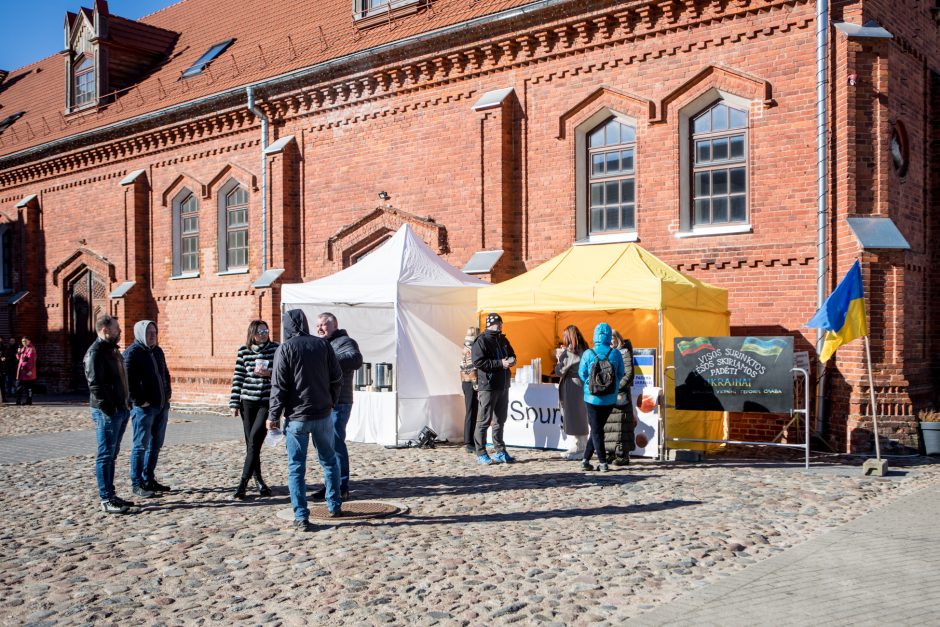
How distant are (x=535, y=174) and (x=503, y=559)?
9707 millimetres

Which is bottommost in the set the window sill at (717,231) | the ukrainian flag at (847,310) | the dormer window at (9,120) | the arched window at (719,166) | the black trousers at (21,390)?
the black trousers at (21,390)

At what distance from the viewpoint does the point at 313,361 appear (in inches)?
296

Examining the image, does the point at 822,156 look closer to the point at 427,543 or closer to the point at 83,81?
the point at 427,543

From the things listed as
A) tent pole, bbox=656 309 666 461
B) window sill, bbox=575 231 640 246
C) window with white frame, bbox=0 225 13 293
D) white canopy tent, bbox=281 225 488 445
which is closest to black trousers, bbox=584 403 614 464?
tent pole, bbox=656 309 666 461

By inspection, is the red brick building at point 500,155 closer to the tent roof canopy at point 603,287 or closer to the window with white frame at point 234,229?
the window with white frame at point 234,229

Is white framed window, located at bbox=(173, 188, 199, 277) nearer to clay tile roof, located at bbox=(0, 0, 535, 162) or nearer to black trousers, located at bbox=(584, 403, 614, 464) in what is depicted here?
clay tile roof, located at bbox=(0, 0, 535, 162)

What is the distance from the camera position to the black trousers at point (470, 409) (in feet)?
39.3

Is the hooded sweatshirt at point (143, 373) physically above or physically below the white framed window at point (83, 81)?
below

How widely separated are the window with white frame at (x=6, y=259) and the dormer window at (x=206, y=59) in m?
9.55

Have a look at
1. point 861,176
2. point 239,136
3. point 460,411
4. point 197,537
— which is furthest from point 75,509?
point 239,136

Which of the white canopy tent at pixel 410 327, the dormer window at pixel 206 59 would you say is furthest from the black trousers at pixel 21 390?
the white canopy tent at pixel 410 327

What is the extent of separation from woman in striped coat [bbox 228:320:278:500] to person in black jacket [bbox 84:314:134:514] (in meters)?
1.08

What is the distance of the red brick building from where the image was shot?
481 inches

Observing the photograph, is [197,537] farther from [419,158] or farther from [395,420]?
[419,158]
